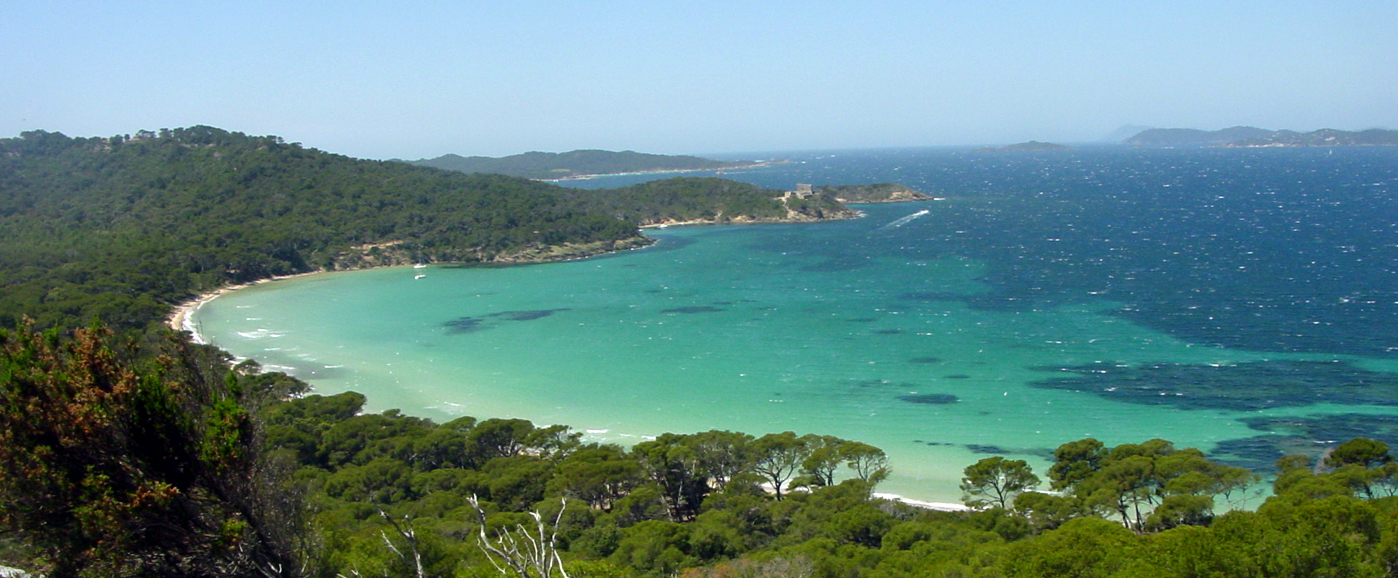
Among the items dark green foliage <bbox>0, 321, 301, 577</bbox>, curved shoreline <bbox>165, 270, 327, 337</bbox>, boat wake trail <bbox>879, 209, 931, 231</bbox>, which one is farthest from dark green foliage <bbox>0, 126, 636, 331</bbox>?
dark green foliage <bbox>0, 321, 301, 577</bbox>

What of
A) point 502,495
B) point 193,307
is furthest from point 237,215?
point 502,495

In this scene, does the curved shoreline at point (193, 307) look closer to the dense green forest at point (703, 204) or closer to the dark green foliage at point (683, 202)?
the dense green forest at point (703, 204)

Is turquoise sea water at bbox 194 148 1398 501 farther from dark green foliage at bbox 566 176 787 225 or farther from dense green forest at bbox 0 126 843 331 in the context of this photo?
dark green foliage at bbox 566 176 787 225

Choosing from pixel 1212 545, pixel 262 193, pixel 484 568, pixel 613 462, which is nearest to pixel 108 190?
pixel 262 193

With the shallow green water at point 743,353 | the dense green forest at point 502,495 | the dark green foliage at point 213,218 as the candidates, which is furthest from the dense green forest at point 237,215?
the shallow green water at point 743,353

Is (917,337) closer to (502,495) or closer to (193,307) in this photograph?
(502,495)

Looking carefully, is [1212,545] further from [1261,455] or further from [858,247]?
[858,247]
